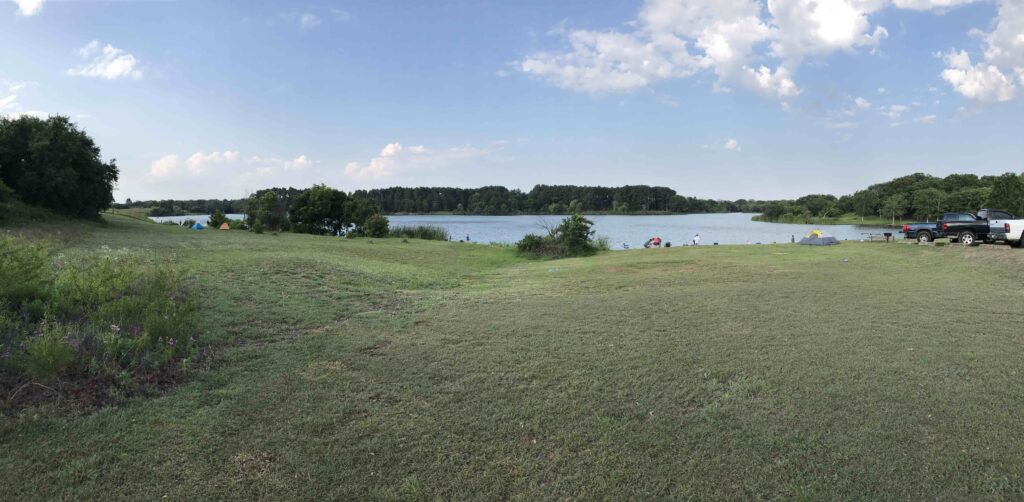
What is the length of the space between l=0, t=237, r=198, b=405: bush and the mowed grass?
0.55m

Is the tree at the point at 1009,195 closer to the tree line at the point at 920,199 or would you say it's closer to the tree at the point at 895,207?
the tree line at the point at 920,199

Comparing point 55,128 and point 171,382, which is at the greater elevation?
point 55,128

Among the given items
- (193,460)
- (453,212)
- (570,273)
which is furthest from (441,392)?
(453,212)

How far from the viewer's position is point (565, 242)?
28.5 metres

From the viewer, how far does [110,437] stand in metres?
3.74

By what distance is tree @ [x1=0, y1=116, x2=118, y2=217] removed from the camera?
26656 mm

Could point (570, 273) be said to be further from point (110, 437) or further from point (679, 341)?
point (110, 437)

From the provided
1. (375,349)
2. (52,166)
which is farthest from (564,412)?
(52,166)

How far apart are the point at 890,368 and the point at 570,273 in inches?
447

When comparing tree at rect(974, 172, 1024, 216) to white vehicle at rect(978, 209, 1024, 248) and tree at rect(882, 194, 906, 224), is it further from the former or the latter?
white vehicle at rect(978, 209, 1024, 248)

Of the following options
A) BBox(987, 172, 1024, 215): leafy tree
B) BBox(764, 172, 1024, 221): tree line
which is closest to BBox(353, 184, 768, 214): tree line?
BBox(764, 172, 1024, 221): tree line

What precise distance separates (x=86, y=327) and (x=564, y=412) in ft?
16.8

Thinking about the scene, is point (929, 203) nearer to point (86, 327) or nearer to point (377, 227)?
point (377, 227)

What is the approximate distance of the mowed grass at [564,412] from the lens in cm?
331
